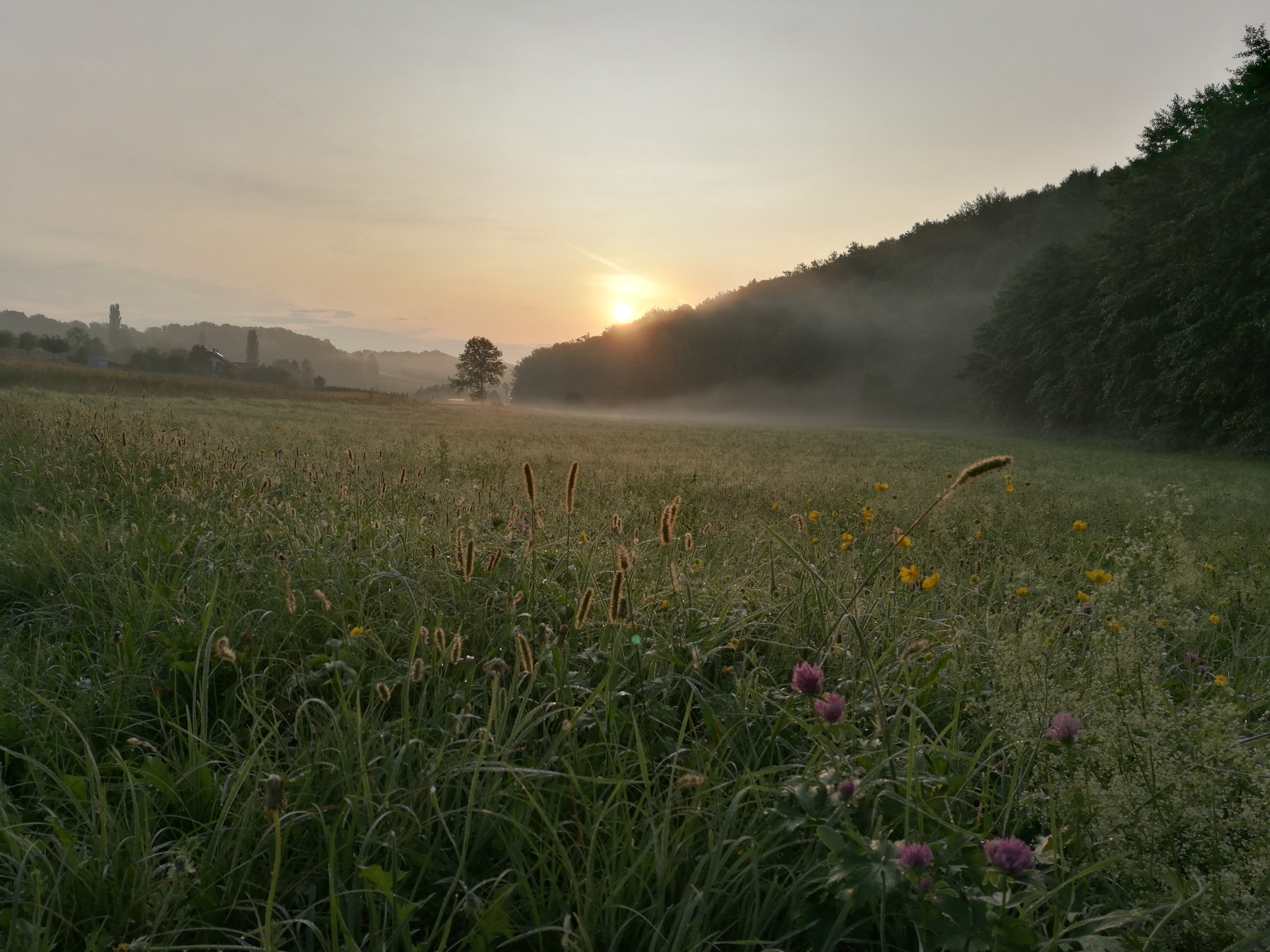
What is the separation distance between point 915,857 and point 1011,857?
6.3 inches

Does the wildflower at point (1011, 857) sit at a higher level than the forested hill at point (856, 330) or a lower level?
lower

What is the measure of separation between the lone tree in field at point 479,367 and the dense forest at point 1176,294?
75.5m

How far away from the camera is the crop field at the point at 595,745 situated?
5.09 feet

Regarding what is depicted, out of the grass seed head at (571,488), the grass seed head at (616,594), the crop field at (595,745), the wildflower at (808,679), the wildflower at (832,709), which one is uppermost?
the grass seed head at (571,488)

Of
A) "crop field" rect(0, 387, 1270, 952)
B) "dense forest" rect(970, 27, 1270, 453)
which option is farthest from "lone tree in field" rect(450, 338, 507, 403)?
"crop field" rect(0, 387, 1270, 952)

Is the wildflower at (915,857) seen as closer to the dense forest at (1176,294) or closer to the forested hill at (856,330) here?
the dense forest at (1176,294)

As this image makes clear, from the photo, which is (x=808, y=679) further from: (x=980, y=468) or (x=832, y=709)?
(x=980, y=468)

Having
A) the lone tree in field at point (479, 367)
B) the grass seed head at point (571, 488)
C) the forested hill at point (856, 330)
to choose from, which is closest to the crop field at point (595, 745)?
the grass seed head at point (571, 488)

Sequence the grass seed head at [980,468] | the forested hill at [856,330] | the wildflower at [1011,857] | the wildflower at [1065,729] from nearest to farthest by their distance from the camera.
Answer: the wildflower at [1011,857]
the wildflower at [1065,729]
the grass seed head at [980,468]
the forested hill at [856,330]

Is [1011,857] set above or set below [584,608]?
below

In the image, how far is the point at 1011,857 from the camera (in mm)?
1240

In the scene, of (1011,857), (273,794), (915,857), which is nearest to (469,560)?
(273,794)

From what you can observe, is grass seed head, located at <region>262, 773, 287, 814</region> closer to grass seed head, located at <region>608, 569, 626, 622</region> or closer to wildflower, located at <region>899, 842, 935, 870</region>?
grass seed head, located at <region>608, 569, 626, 622</region>

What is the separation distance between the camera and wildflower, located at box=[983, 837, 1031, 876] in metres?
1.23
